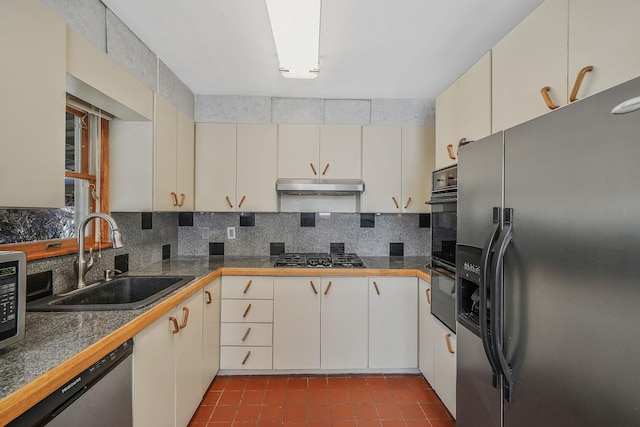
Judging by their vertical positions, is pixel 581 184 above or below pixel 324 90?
below

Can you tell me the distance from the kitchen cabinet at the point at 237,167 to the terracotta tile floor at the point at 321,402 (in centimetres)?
140

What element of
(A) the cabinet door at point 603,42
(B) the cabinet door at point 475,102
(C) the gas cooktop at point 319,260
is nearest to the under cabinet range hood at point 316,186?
(C) the gas cooktop at point 319,260

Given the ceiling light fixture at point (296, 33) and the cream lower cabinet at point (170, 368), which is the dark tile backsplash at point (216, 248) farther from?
the ceiling light fixture at point (296, 33)

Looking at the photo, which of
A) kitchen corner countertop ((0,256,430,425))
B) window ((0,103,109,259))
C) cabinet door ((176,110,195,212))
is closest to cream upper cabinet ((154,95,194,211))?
cabinet door ((176,110,195,212))

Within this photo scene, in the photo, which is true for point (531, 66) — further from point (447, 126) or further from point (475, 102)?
point (447, 126)

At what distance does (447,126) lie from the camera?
195cm

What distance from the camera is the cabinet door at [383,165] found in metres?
2.63

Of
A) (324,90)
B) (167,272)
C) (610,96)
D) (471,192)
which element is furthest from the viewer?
(324,90)

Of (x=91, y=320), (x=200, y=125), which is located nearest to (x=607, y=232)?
(x=91, y=320)

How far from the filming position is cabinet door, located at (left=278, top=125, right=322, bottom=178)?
8.57 ft

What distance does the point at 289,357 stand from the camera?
7.48 ft

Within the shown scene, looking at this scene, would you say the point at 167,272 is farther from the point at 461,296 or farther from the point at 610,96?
the point at 610,96

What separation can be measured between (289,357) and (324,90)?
2.19 m

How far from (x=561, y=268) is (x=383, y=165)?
77.2 inches
